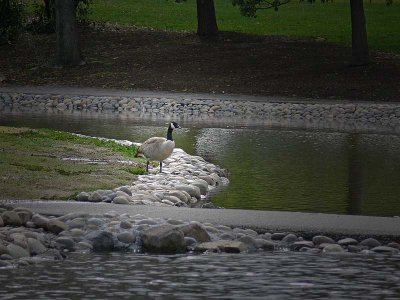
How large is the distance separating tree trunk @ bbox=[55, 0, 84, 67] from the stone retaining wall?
5052mm

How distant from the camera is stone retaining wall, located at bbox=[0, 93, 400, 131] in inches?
1214

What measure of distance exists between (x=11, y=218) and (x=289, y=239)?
337 centimetres

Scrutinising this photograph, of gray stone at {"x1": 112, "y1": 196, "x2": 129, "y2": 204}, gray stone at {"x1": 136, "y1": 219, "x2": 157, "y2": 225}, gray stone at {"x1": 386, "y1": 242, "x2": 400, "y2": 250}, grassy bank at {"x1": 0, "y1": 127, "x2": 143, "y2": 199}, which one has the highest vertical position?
grassy bank at {"x1": 0, "y1": 127, "x2": 143, "y2": 199}

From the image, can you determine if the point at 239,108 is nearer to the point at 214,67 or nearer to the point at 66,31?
the point at 214,67

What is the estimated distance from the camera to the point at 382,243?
13102mm

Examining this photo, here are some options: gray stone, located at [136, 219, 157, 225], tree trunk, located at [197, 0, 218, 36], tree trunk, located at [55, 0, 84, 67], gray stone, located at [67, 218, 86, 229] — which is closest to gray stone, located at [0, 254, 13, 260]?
gray stone, located at [67, 218, 86, 229]

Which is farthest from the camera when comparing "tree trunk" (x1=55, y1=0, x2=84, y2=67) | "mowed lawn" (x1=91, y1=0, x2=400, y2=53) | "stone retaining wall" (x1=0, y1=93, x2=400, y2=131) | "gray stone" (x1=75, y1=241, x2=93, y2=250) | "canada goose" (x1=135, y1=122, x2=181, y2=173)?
"mowed lawn" (x1=91, y1=0, x2=400, y2=53)

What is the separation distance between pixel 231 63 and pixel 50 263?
88.5 ft

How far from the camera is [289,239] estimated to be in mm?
13195

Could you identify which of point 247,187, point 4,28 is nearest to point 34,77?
point 4,28

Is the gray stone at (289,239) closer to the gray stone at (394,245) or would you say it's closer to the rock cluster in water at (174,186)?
the gray stone at (394,245)

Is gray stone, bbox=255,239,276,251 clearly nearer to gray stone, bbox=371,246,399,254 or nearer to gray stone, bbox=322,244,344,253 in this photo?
gray stone, bbox=322,244,344,253

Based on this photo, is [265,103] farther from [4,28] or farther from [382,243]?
[382,243]

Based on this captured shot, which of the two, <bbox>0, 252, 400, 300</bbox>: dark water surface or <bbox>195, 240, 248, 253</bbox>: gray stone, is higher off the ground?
<bbox>195, 240, 248, 253</bbox>: gray stone
